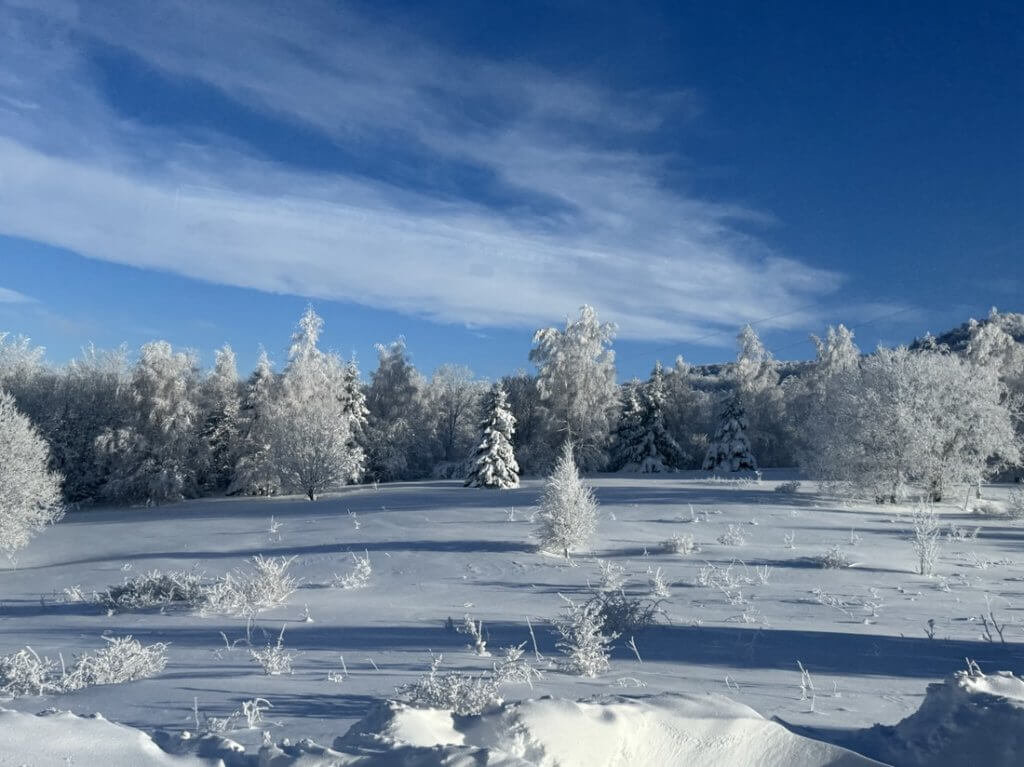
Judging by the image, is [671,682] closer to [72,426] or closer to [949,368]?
[949,368]

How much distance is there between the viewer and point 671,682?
22.5ft

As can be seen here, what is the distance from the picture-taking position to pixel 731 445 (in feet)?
144

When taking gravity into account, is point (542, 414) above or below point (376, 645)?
above

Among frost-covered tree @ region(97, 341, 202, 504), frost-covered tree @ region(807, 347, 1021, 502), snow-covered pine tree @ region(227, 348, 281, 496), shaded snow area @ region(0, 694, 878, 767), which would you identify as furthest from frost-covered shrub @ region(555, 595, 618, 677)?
frost-covered tree @ region(97, 341, 202, 504)

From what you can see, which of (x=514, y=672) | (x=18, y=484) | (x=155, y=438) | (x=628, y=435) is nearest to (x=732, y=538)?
(x=514, y=672)

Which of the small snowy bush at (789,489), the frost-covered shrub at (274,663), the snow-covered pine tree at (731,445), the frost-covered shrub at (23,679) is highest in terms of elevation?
the snow-covered pine tree at (731,445)

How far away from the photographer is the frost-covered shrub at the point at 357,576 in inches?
494

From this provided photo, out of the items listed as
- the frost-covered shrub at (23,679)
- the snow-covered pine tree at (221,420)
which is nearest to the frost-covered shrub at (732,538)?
the frost-covered shrub at (23,679)

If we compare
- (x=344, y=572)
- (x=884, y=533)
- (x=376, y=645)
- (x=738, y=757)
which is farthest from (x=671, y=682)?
(x=884, y=533)

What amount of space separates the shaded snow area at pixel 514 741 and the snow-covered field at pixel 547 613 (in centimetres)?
15

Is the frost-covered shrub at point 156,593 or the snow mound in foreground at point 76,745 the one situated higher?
the snow mound in foreground at point 76,745

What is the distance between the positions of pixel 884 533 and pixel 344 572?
39.7 ft

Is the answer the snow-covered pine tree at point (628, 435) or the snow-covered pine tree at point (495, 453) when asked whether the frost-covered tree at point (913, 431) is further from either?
the snow-covered pine tree at point (628, 435)

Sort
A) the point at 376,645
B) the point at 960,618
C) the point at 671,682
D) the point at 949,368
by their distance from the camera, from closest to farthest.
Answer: the point at 671,682 → the point at 376,645 → the point at 960,618 → the point at 949,368
